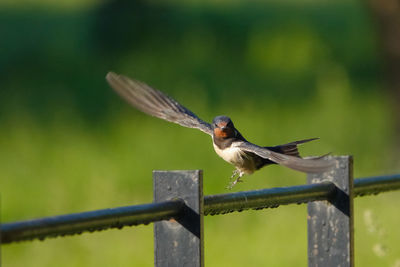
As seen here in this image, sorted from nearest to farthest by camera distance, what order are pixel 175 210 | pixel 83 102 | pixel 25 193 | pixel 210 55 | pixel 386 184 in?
pixel 175 210 < pixel 386 184 < pixel 25 193 < pixel 83 102 < pixel 210 55

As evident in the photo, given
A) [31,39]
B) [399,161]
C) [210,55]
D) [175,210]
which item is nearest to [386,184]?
[175,210]

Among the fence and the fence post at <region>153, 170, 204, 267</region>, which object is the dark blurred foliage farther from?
the fence post at <region>153, 170, 204, 267</region>

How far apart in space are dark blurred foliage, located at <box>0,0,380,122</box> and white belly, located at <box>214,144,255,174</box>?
4.95 meters

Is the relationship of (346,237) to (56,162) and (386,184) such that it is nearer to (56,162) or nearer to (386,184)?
(386,184)

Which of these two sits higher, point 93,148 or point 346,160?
point 93,148

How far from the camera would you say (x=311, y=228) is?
2662mm

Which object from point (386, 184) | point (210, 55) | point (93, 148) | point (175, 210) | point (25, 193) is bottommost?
point (175, 210)

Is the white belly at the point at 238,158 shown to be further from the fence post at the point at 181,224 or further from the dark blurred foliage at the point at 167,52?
the dark blurred foliage at the point at 167,52

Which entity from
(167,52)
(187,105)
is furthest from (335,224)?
(167,52)

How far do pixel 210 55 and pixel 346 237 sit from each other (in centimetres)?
786

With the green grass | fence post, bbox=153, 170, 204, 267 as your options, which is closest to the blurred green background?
the green grass

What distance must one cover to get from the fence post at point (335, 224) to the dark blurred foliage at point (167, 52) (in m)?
5.48

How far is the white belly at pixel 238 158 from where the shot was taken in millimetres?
3051

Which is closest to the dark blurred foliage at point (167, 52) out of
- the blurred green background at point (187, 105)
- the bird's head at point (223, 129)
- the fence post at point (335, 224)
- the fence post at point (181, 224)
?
the blurred green background at point (187, 105)
